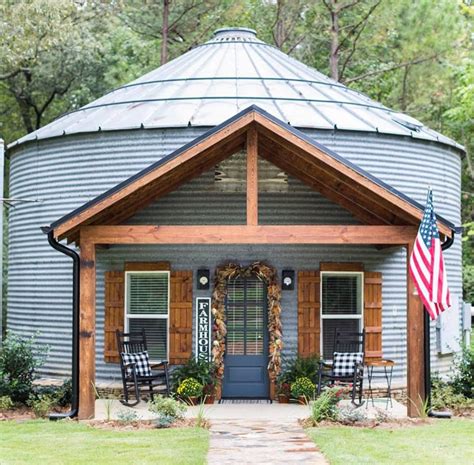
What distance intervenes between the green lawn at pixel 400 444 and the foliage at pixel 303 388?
220 cm

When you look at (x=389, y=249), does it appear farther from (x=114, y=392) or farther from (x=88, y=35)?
(x=88, y=35)

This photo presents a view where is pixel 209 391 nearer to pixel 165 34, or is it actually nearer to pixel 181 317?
pixel 181 317

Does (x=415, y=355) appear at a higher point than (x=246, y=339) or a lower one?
lower

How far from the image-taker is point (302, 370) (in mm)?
12891

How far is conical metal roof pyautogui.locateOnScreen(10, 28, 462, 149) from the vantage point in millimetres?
14406

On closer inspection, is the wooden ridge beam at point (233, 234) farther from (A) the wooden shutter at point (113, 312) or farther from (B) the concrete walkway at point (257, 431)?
(A) the wooden shutter at point (113, 312)

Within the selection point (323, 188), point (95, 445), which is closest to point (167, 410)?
point (95, 445)

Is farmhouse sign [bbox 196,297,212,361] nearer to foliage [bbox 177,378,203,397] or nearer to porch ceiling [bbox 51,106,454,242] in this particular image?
foliage [bbox 177,378,203,397]

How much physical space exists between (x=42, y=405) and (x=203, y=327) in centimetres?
269


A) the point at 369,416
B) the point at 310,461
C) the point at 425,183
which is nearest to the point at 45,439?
the point at 310,461

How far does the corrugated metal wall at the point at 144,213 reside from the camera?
1362 centimetres

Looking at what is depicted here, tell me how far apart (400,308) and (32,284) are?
593cm

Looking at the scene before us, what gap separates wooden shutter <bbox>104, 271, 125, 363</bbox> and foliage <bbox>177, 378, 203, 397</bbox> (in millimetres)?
1392

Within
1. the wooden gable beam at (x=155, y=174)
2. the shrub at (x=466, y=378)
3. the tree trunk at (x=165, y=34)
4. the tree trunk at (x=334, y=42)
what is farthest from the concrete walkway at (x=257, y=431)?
the tree trunk at (x=334, y=42)
